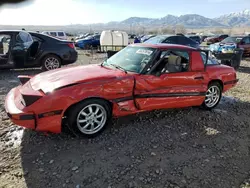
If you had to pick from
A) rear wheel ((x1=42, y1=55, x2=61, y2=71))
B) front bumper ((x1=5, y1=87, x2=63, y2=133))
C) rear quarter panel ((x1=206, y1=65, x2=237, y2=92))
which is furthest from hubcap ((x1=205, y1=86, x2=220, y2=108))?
rear wheel ((x1=42, y1=55, x2=61, y2=71))

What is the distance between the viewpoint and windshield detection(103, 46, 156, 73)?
4.05 metres

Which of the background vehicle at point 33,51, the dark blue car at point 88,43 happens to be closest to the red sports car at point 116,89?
the background vehicle at point 33,51

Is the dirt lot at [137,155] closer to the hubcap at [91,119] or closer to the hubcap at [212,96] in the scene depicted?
the hubcap at [91,119]

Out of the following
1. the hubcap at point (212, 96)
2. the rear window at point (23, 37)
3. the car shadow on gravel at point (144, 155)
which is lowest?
the car shadow on gravel at point (144, 155)

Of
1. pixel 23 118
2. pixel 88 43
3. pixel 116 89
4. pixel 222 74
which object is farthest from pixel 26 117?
pixel 88 43

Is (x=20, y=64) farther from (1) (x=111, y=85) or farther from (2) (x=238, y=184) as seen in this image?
(2) (x=238, y=184)

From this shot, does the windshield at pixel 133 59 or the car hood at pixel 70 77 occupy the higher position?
the windshield at pixel 133 59

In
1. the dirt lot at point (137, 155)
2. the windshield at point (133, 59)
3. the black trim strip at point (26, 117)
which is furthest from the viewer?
the windshield at point (133, 59)

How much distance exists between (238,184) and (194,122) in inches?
67.3

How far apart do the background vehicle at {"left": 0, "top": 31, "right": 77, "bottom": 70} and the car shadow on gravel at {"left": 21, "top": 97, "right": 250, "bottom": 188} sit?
15.7 feet

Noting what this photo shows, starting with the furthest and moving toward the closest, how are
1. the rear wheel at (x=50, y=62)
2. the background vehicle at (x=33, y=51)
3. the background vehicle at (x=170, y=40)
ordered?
the background vehicle at (x=170, y=40)
the rear wheel at (x=50, y=62)
the background vehicle at (x=33, y=51)

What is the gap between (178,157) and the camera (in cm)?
326

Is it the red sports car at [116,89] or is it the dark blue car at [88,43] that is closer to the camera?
the red sports car at [116,89]

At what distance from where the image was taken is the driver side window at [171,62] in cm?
412
